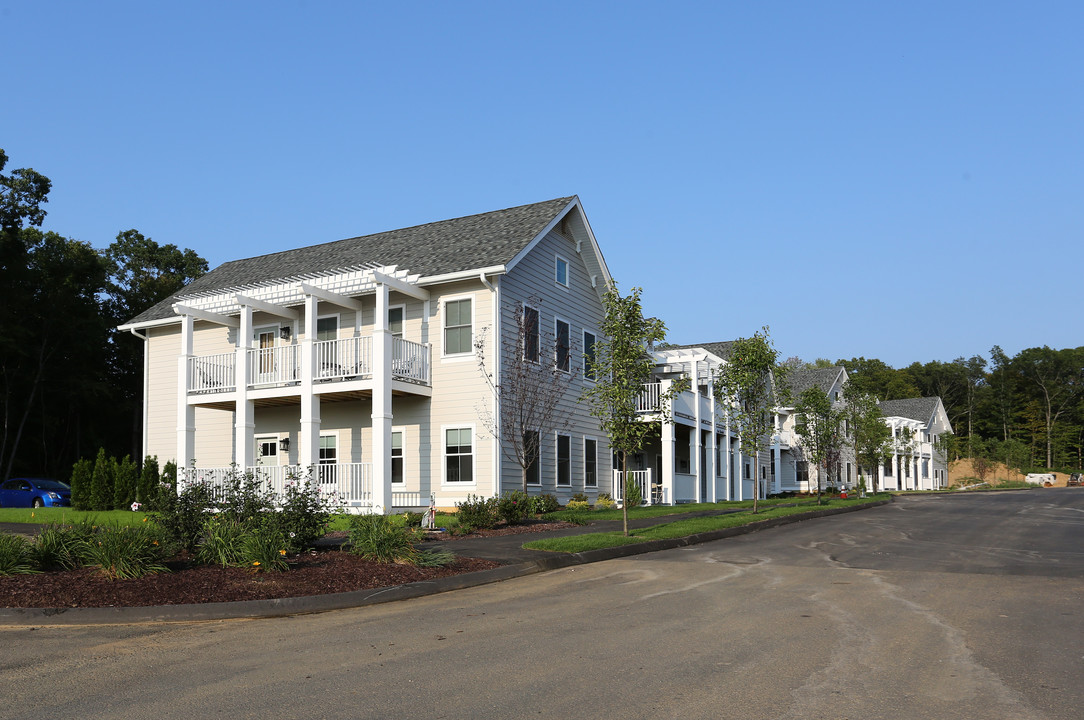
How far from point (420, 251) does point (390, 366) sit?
18.8 feet

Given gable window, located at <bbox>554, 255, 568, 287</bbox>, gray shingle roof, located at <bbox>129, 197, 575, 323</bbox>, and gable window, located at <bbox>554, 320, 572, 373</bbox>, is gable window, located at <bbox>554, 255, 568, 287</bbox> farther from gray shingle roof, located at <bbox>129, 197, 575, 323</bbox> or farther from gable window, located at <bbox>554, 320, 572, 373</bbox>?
gray shingle roof, located at <bbox>129, 197, 575, 323</bbox>

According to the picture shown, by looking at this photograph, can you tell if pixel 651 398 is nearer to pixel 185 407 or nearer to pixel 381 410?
pixel 381 410

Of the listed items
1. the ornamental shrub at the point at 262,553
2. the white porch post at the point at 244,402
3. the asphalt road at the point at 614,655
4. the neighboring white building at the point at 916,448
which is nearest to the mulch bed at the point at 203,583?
the ornamental shrub at the point at 262,553

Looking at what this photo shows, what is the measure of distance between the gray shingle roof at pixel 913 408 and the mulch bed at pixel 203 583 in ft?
239

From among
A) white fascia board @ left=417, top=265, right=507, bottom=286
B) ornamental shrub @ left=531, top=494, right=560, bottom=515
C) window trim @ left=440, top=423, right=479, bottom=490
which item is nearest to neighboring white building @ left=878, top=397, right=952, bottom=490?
ornamental shrub @ left=531, top=494, right=560, bottom=515

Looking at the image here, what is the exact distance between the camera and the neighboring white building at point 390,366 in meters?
23.2

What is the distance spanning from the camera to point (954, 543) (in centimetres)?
1702

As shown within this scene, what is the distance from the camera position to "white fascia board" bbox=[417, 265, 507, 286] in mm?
23094

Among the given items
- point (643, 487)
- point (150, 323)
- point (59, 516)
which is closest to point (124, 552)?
point (59, 516)

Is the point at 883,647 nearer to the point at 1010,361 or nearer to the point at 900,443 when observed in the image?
the point at 900,443

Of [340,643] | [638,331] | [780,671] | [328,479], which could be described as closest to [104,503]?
[328,479]

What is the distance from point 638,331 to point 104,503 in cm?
1845

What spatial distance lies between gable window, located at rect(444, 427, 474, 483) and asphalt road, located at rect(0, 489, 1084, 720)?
11.8 meters

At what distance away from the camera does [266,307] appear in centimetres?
2505
